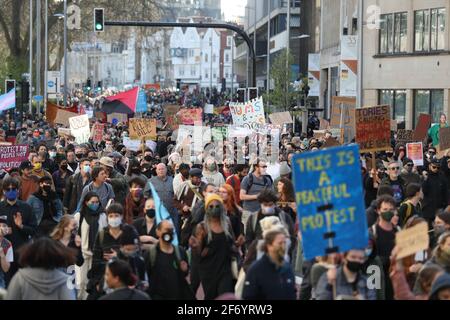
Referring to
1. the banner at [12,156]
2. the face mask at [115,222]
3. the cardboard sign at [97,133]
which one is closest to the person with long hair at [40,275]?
the face mask at [115,222]

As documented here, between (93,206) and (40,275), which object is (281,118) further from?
(40,275)

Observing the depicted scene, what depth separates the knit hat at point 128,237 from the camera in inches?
410

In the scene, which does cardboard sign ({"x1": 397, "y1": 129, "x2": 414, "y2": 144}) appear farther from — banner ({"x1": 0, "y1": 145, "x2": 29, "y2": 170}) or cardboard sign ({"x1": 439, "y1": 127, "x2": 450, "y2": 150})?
banner ({"x1": 0, "y1": 145, "x2": 29, "y2": 170})

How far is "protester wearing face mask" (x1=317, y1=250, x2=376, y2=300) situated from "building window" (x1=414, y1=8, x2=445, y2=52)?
1316 inches

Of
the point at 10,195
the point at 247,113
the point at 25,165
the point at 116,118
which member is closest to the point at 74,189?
the point at 25,165

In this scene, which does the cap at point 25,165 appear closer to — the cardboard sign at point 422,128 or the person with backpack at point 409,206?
the person with backpack at point 409,206

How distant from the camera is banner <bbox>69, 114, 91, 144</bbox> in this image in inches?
1126

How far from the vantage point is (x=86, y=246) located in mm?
12258

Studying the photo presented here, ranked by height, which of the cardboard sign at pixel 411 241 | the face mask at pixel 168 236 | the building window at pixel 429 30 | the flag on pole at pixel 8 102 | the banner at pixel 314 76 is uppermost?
the building window at pixel 429 30

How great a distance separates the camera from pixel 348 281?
344 inches

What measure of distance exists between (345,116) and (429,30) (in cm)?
1460

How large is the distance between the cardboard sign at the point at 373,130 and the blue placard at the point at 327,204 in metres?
9.53
